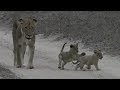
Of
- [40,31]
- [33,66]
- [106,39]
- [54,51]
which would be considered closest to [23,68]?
[33,66]

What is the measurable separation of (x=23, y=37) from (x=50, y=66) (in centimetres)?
105

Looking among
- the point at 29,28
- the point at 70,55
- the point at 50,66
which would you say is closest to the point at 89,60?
the point at 70,55

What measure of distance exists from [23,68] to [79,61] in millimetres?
1351

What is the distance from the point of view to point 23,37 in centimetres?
1227

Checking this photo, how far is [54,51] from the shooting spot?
15.7 meters

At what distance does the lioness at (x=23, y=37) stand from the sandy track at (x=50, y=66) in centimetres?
26

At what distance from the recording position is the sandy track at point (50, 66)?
35.7ft

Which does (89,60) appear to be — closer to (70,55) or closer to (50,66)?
A: (70,55)

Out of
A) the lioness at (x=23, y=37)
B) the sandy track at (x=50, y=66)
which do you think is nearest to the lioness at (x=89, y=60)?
the sandy track at (x=50, y=66)

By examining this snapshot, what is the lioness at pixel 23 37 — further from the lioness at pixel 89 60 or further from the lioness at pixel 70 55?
the lioness at pixel 89 60

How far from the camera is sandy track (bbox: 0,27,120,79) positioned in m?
10.9

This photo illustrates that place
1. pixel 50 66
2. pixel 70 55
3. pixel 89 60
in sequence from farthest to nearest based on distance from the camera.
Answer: pixel 50 66 → pixel 70 55 → pixel 89 60

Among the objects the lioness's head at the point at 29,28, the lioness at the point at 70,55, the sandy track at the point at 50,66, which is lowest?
the sandy track at the point at 50,66

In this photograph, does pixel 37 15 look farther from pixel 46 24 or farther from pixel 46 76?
pixel 46 76
